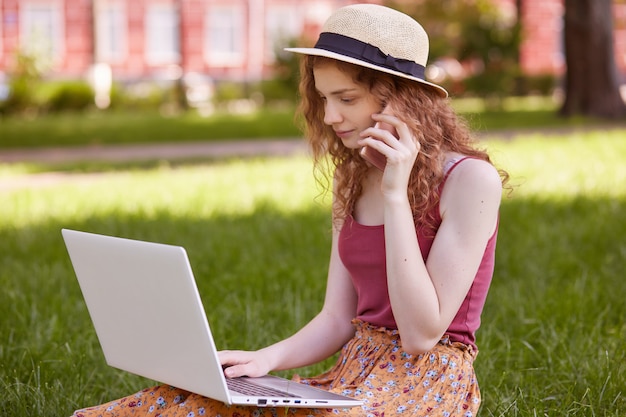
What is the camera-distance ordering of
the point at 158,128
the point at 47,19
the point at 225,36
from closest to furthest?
the point at 158,128 < the point at 47,19 < the point at 225,36

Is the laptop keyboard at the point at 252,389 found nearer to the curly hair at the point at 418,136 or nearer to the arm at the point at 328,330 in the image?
the arm at the point at 328,330

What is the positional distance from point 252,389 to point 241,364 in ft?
0.63

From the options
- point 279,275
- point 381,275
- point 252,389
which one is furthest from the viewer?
point 279,275

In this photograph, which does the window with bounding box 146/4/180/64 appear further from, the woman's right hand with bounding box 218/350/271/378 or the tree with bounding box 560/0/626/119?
the woman's right hand with bounding box 218/350/271/378

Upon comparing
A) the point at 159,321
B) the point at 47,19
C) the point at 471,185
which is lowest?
the point at 47,19

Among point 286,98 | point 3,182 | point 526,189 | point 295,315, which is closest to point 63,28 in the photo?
point 286,98

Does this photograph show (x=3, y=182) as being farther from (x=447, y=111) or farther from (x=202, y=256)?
(x=447, y=111)

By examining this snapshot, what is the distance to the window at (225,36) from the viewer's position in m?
30.0

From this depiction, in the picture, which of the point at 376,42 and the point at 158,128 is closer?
the point at 376,42

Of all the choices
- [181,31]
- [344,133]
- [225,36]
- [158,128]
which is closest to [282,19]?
[225,36]

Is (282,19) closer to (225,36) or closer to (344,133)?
(225,36)

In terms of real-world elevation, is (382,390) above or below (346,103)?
below

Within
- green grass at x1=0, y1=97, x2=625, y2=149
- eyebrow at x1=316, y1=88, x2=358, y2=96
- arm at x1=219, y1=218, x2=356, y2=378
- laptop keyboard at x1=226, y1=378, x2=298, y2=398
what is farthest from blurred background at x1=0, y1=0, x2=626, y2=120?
laptop keyboard at x1=226, y1=378, x2=298, y2=398

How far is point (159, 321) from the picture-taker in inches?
78.7
